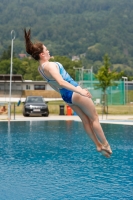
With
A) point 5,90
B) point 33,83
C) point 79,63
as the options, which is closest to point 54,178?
point 5,90

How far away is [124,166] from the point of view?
39.8ft

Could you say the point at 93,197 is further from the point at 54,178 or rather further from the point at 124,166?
the point at 124,166

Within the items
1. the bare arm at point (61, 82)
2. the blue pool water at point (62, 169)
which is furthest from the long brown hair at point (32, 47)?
the blue pool water at point (62, 169)

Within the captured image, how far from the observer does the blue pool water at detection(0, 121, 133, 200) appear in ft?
29.3

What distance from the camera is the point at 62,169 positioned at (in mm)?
11531

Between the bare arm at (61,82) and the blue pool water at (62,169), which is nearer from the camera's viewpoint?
the bare arm at (61,82)

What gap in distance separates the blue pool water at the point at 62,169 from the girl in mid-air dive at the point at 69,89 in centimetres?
209

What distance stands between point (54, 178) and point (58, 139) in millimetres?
8182

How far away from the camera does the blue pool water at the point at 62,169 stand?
8.94 m

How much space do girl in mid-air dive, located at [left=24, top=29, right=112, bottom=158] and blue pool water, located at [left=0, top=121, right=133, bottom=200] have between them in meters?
2.09

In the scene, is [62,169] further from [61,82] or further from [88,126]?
[61,82]

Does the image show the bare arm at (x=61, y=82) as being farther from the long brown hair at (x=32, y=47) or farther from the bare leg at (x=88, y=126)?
the bare leg at (x=88, y=126)

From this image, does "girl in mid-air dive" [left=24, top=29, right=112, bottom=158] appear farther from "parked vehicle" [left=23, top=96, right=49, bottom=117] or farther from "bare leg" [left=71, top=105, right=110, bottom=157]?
"parked vehicle" [left=23, top=96, right=49, bottom=117]

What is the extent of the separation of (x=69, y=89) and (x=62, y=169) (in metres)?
5.48
